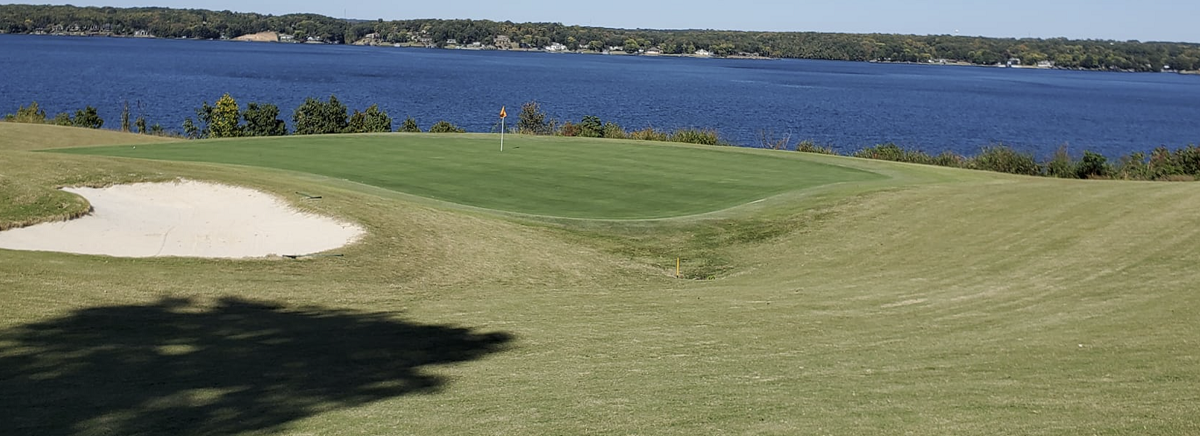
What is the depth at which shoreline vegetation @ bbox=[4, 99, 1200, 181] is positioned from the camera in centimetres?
3522

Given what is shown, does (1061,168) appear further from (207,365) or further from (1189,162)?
(207,365)

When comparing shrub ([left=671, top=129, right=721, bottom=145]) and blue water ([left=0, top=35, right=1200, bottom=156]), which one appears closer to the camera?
shrub ([left=671, top=129, right=721, bottom=145])

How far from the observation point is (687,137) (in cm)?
4519

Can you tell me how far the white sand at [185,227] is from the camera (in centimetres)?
1472

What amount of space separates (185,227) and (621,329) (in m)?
8.15

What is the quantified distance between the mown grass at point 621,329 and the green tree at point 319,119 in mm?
36597

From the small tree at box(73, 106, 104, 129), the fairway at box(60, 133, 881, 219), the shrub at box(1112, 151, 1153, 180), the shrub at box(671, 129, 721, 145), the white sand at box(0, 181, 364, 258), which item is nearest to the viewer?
the white sand at box(0, 181, 364, 258)

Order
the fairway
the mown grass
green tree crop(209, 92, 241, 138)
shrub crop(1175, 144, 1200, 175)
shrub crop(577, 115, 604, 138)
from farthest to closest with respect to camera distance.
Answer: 1. green tree crop(209, 92, 241, 138)
2. shrub crop(577, 115, 604, 138)
3. shrub crop(1175, 144, 1200, 175)
4. the fairway
5. the mown grass

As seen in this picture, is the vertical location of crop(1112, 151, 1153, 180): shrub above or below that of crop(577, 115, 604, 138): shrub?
→ above

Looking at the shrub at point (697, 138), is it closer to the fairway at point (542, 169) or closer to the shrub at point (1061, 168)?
the fairway at point (542, 169)

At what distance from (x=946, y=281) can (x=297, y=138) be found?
25450 millimetres

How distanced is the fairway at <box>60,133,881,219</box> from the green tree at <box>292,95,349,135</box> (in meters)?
20.6

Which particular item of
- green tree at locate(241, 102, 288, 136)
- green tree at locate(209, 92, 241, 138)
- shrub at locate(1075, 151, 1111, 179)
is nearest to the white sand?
shrub at locate(1075, 151, 1111, 179)

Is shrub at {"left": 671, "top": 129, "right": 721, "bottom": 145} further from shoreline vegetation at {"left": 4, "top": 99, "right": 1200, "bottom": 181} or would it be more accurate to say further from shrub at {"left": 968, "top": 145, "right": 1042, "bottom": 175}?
shrub at {"left": 968, "top": 145, "right": 1042, "bottom": 175}
